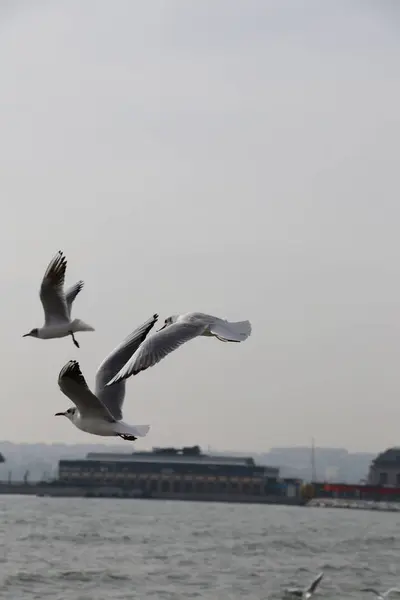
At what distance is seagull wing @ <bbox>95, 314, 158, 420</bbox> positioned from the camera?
12.0 metres

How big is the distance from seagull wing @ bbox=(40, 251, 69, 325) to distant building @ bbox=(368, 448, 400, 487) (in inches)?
4346

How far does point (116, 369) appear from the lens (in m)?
12.2

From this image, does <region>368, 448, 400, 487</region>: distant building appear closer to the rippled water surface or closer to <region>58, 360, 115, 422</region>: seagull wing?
the rippled water surface

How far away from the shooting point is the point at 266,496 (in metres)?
121

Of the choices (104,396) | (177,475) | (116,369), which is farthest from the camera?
(177,475)

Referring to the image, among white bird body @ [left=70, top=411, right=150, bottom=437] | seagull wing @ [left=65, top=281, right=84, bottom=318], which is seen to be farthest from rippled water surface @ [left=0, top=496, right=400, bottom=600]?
white bird body @ [left=70, top=411, right=150, bottom=437]

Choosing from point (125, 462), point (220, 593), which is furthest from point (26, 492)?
point (220, 593)

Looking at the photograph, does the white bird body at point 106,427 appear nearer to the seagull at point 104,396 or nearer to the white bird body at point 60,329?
the seagull at point 104,396

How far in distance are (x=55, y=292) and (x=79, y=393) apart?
2.86 m

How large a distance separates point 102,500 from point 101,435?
349 feet

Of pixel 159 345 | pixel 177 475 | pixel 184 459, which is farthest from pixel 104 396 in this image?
pixel 184 459

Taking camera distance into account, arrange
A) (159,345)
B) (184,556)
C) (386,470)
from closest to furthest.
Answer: (159,345) → (184,556) → (386,470)

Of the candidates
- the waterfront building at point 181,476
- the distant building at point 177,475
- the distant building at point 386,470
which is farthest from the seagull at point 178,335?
the distant building at point 386,470

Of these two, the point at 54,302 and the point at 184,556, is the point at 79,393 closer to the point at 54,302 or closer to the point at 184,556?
the point at 54,302
